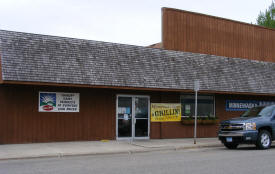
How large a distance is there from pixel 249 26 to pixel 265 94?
5446mm

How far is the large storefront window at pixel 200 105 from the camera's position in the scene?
788 inches

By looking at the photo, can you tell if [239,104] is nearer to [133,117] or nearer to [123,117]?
[133,117]

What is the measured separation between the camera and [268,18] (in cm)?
4959

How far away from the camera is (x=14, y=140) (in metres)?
16.0

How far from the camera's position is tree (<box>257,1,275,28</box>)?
161ft

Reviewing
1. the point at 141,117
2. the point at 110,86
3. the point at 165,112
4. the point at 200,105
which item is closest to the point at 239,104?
the point at 200,105

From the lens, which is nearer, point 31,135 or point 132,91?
point 31,135

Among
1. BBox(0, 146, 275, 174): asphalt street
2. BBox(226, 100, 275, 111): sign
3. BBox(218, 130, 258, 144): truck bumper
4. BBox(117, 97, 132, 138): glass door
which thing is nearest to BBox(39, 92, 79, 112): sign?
BBox(117, 97, 132, 138): glass door

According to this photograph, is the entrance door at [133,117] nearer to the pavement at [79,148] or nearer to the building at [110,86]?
the building at [110,86]

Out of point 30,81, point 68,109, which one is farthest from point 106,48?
point 30,81

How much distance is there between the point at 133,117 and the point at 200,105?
13.7 ft

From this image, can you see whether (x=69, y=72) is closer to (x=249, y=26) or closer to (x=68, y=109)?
(x=68, y=109)

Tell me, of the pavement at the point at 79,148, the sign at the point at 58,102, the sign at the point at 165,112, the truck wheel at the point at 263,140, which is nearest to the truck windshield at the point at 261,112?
the truck wheel at the point at 263,140

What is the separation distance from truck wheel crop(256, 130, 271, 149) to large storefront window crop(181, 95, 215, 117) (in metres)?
5.52
